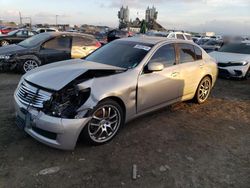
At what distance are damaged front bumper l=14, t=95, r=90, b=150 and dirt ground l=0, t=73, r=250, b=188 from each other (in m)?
0.25

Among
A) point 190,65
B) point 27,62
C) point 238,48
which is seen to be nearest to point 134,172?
point 190,65

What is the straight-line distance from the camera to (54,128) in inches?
138

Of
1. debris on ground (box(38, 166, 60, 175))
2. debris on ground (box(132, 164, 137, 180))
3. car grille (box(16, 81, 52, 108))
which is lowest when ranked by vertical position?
debris on ground (box(132, 164, 137, 180))

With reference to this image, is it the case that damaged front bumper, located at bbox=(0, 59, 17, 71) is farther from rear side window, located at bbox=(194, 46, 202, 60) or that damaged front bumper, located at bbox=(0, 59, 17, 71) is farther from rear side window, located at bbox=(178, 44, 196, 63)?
rear side window, located at bbox=(194, 46, 202, 60)

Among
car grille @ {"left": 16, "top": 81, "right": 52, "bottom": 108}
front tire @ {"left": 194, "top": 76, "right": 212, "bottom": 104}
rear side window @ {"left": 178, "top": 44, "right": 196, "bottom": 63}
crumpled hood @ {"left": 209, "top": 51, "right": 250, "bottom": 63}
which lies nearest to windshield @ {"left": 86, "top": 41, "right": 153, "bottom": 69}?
rear side window @ {"left": 178, "top": 44, "right": 196, "bottom": 63}

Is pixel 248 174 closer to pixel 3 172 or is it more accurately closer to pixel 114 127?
pixel 114 127

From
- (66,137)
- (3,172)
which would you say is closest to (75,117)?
(66,137)

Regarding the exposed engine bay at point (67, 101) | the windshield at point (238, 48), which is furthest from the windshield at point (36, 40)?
the windshield at point (238, 48)

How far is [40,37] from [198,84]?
6.17 meters

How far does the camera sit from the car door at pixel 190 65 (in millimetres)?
5570

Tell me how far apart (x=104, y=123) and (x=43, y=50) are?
6.13 m

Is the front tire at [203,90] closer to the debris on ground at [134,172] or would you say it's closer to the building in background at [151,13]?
the debris on ground at [134,172]

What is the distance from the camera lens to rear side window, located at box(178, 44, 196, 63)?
5619 millimetres

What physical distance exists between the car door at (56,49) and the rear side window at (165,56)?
5.23m
